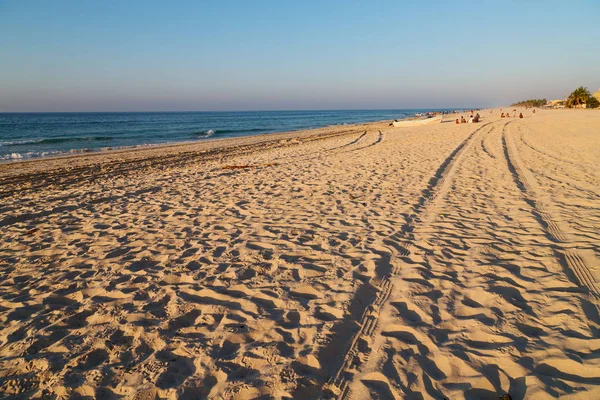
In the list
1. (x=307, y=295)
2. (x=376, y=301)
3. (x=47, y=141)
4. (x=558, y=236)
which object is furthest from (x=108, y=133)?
(x=558, y=236)

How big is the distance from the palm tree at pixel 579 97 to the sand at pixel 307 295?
51637 millimetres

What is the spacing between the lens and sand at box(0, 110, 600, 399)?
2.18m

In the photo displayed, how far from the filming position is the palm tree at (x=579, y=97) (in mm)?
44562

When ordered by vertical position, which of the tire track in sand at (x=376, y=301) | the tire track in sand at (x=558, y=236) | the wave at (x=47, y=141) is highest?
the tire track in sand at (x=558, y=236)

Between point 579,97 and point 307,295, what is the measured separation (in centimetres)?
5903

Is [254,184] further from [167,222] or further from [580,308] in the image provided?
[580,308]

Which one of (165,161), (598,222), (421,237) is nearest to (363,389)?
(421,237)

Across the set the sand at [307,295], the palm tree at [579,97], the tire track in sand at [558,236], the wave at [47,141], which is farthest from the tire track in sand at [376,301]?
the palm tree at [579,97]

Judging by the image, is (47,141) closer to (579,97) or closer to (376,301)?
(376,301)

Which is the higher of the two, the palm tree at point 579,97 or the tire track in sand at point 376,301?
the palm tree at point 579,97

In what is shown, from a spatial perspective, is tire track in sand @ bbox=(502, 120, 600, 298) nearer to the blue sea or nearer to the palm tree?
the blue sea

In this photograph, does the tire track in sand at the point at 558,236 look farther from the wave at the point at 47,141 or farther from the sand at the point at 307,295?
the wave at the point at 47,141

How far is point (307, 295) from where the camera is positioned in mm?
3125

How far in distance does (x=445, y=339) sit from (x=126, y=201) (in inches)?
245
